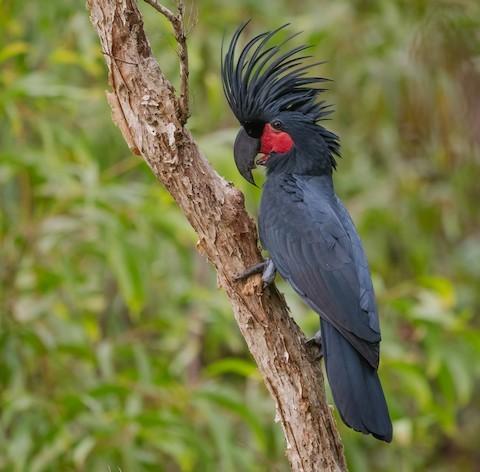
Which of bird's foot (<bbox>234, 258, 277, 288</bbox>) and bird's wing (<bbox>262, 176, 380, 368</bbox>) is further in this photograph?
bird's wing (<bbox>262, 176, 380, 368</bbox>)

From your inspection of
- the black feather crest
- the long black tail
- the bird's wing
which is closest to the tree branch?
the black feather crest

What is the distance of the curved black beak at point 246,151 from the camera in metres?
3.13

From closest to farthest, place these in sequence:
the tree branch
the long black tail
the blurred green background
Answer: the tree branch
the long black tail
the blurred green background

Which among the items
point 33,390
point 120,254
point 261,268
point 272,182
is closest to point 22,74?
point 120,254

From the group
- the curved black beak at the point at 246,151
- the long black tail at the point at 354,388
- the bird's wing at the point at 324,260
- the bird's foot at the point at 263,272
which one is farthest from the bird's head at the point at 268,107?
the long black tail at the point at 354,388

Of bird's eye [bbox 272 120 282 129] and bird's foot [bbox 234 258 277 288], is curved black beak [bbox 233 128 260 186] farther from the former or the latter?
bird's foot [bbox 234 258 277 288]

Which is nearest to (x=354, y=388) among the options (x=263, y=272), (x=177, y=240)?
(x=263, y=272)

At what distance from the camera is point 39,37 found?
5004mm

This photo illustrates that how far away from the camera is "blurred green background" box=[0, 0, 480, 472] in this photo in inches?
170

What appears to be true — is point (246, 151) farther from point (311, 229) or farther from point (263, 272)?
point (263, 272)

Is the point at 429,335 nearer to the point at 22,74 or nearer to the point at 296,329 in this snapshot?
the point at 296,329

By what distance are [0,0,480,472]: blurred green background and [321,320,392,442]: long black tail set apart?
59.8 inches

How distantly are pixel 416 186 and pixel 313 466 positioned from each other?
337cm

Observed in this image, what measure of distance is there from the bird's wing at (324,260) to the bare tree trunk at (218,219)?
16cm
